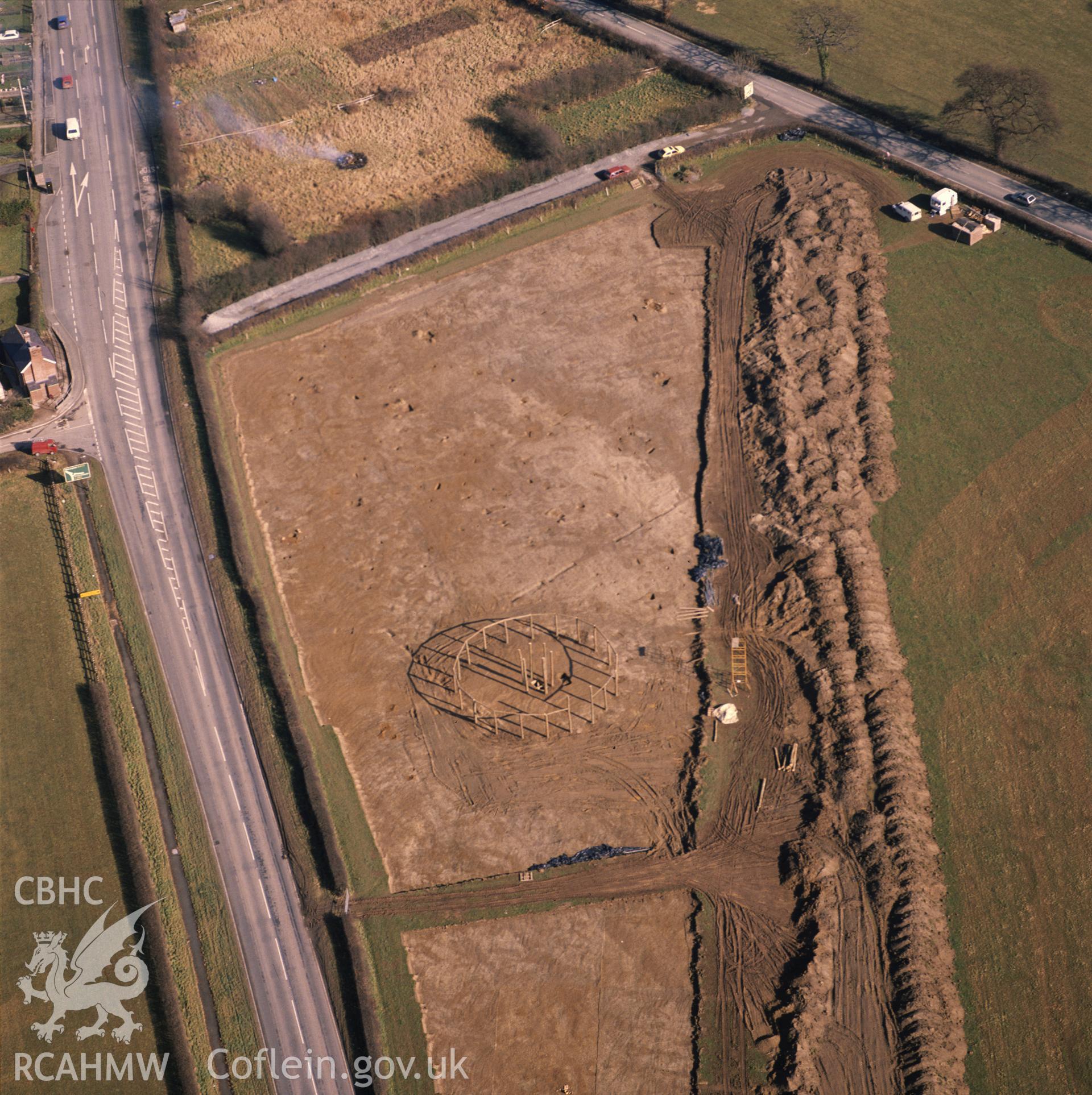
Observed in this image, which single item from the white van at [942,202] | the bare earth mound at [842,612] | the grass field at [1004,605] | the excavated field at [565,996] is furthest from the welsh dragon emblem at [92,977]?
the white van at [942,202]

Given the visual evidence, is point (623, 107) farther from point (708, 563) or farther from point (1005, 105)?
point (708, 563)

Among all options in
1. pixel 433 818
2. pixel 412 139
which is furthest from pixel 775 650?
pixel 412 139

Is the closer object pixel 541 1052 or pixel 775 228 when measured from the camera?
pixel 541 1052

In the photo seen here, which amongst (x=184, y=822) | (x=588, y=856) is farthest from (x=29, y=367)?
(x=588, y=856)

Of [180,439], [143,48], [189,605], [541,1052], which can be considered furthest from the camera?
[143,48]

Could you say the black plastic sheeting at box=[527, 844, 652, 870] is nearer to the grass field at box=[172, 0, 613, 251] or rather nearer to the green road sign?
the green road sign

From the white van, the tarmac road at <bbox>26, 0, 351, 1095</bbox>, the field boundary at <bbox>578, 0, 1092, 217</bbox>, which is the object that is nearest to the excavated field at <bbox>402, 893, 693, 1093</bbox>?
the tarmac road at <bbox>26, 0, 351, 1095</bbox>

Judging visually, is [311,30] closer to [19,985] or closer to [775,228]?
[775,228]
